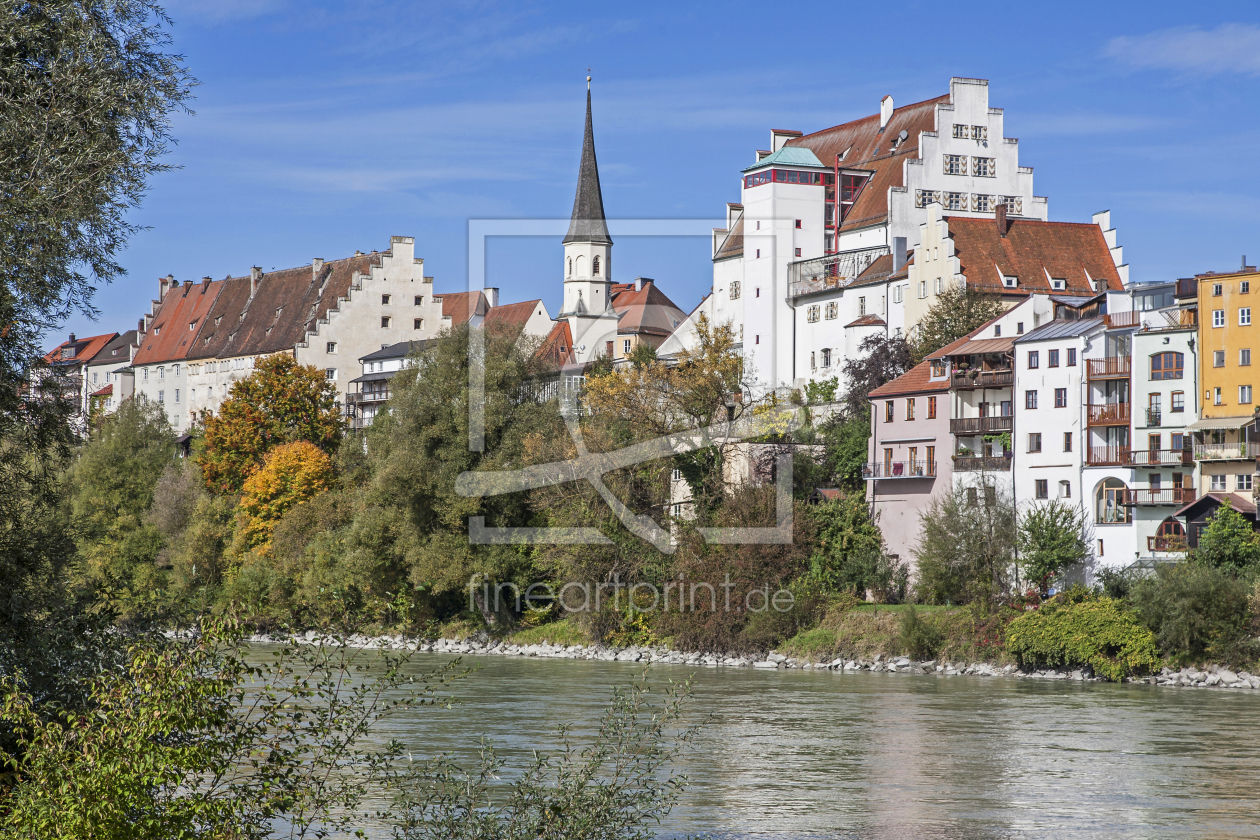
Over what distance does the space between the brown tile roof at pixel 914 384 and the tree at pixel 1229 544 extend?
12.5 metres

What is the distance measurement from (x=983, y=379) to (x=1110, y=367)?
4579 mm

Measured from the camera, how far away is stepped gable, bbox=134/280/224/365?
339 feet

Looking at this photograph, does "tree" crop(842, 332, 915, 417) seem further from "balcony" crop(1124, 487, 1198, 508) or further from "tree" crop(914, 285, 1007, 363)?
"balcony" crop(1124, 487, 1198, 508)

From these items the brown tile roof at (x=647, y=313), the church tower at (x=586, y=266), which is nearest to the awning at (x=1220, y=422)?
the brown tile roof at (x=647, y=313)

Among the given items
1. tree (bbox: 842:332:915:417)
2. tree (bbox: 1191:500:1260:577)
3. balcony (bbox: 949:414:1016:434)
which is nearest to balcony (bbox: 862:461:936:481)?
balcony (bbox: 949:414:1016:434)

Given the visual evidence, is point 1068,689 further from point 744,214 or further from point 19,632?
point 744,214

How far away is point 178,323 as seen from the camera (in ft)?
348

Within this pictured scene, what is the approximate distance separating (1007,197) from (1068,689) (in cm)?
3760

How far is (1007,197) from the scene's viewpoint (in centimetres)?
7050

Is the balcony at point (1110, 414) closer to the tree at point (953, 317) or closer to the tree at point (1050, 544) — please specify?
the tree at point (1050, 544)

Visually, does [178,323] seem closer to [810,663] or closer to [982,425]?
[982,425]

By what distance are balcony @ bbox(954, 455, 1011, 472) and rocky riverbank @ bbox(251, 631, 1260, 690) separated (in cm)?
956

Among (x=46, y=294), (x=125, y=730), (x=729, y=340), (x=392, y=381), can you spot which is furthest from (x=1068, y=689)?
(x=125, y=730)

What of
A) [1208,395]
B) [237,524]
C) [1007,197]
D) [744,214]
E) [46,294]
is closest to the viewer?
[46,294]
